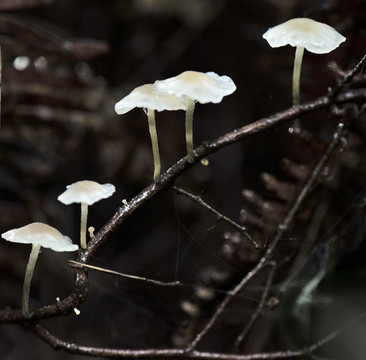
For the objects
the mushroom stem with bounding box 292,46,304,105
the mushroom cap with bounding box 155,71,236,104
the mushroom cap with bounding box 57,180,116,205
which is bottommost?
the mushroom cap with bounding box 57,180,116,205

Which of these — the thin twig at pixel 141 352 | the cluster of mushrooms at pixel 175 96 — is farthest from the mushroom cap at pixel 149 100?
the thin twig at pixel 141 352

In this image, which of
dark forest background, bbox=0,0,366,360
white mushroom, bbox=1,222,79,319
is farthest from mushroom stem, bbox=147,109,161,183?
dark forest background, bbox=0,0,366,360

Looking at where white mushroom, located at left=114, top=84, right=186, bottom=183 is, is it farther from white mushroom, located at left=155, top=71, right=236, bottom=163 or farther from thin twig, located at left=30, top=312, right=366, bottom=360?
thin twig, located at left=30, top=312, right=366, bottom=360

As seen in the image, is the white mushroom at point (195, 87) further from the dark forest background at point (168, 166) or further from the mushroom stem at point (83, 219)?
the dark forest background at point (168, 166)

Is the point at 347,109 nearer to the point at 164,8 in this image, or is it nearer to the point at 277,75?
the point at 277,75

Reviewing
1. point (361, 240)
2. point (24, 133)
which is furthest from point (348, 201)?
point (24, 133)

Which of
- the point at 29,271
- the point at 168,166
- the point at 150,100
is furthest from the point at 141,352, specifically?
the point at 168,166

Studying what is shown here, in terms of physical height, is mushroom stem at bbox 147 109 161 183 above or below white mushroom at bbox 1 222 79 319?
above
